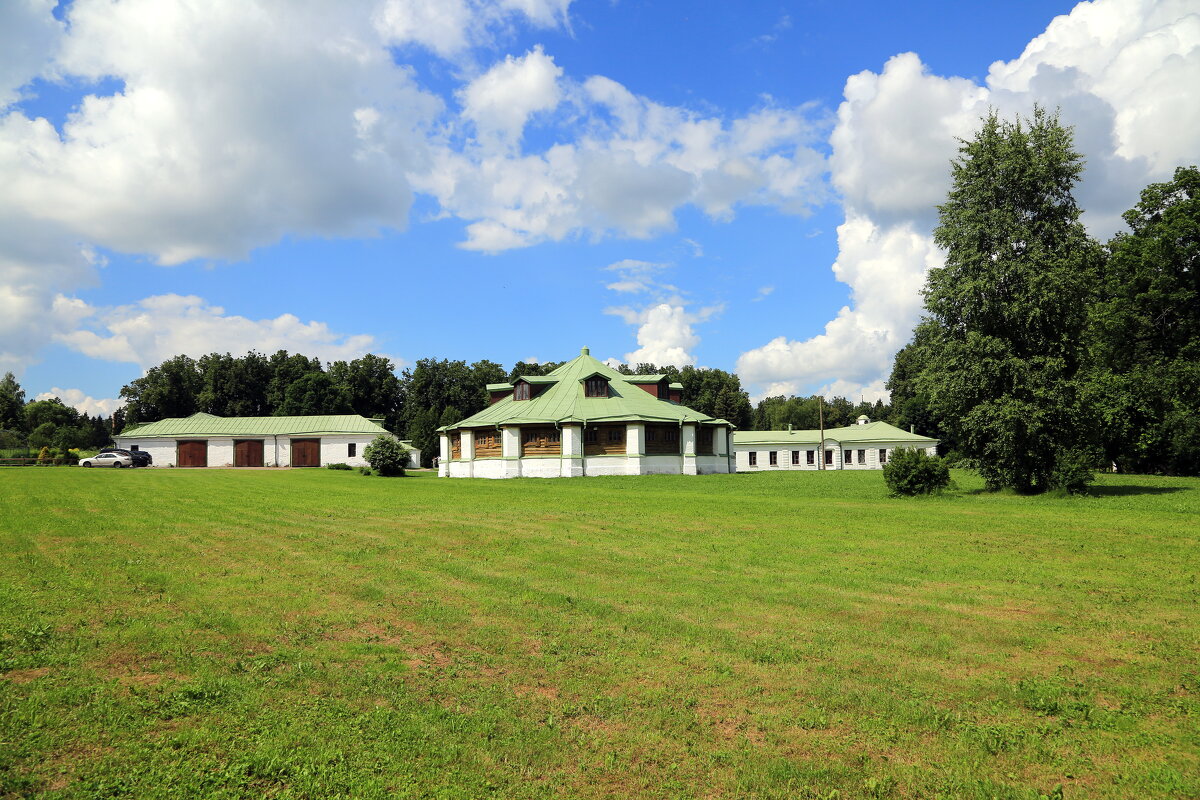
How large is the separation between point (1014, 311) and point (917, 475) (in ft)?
24.7

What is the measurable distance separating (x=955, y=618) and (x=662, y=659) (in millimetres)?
4368

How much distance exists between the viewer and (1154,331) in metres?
40.7

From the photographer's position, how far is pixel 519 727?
5.58m

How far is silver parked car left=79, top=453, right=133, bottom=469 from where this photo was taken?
60.7 meters

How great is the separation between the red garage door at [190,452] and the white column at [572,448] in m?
46.3

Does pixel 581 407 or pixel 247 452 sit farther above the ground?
pixel 581 407

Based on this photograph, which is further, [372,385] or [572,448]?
[372,385]

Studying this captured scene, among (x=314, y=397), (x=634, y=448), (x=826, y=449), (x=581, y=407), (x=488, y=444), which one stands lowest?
(x=826, y=449)

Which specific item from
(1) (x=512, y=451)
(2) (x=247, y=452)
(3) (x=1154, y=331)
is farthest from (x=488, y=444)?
(3) (x=1154, y=331)

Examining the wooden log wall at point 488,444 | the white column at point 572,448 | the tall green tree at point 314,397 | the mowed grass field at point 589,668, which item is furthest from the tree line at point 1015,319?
the tall green tree at point 314,397

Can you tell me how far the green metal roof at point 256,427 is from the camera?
71562 mm

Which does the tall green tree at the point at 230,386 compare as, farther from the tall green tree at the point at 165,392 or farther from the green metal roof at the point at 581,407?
the green metal roof at the point at 581,407

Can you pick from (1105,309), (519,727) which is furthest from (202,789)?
(1105,309)

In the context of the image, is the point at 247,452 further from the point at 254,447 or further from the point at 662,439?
the point at 662,439
